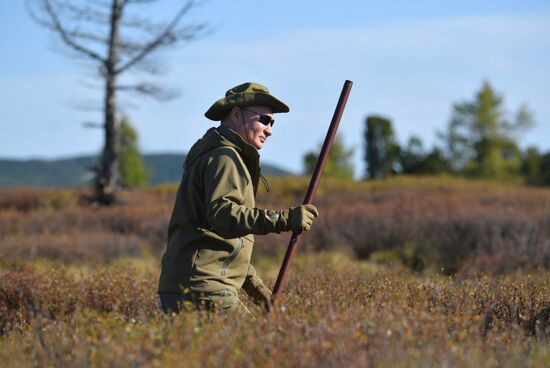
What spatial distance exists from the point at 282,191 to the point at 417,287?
18.4 metres

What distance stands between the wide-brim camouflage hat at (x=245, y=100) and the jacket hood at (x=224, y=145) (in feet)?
0.48

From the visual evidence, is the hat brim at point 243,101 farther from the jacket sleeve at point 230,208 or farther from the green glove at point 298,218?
the green glove at point 298,218

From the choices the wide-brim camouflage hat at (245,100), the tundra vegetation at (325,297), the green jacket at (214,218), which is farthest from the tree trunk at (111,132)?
the green jacket at (214,218)

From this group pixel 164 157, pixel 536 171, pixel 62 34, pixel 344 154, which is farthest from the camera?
pixel 164 157

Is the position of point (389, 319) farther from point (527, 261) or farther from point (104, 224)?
point (104, 224)

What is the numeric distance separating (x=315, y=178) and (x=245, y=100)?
621 millimetres

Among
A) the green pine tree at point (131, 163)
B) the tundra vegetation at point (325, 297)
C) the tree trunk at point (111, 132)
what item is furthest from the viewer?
the green pine tree at point (131, 163)

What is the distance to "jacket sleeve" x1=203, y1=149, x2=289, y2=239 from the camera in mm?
4711

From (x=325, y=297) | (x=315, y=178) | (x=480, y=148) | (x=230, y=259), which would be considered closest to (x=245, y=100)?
(x=315, y=178)

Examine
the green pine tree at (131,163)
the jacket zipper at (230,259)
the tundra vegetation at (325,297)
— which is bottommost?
the green pine tree at (131,163)

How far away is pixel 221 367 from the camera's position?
151 inches

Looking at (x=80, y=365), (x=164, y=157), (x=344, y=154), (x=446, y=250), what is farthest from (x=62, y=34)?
(x=164, y=157)

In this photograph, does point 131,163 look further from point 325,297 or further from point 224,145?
point 224,145

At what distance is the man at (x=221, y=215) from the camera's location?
477 centimetres
